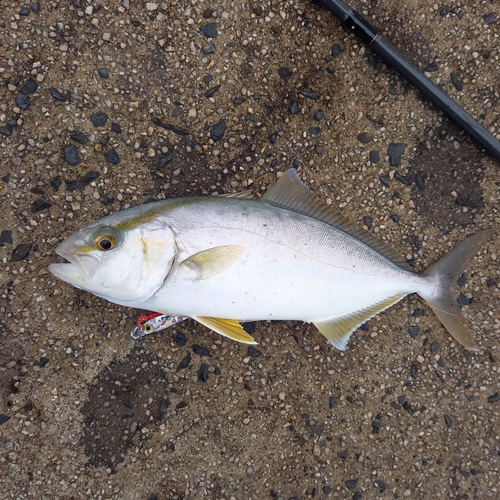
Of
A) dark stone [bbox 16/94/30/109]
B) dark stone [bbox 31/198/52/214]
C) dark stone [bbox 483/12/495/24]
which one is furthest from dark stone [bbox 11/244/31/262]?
dark stone [bbox 483/12/495/24]

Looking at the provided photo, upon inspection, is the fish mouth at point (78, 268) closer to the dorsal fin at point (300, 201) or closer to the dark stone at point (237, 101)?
the dorsal fin at point (300, 201)

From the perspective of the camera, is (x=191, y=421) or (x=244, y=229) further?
(x=191, y=421)

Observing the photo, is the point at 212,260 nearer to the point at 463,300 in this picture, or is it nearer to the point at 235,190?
the point at 235,190

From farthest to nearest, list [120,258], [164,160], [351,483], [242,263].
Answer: [351,483] → [164,160] → [242,263] → [120,258]

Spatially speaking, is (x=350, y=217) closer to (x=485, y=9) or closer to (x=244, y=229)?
(x=244, y=229)

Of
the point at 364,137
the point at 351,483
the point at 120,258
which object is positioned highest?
the point at 364,137

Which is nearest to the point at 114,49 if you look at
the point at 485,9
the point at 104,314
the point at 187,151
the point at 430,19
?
the point at 187,151

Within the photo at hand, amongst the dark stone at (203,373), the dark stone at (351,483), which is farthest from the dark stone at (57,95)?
the dark stone at (351,483)

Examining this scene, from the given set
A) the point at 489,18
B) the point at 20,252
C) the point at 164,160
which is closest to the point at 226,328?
the point at 164,160
